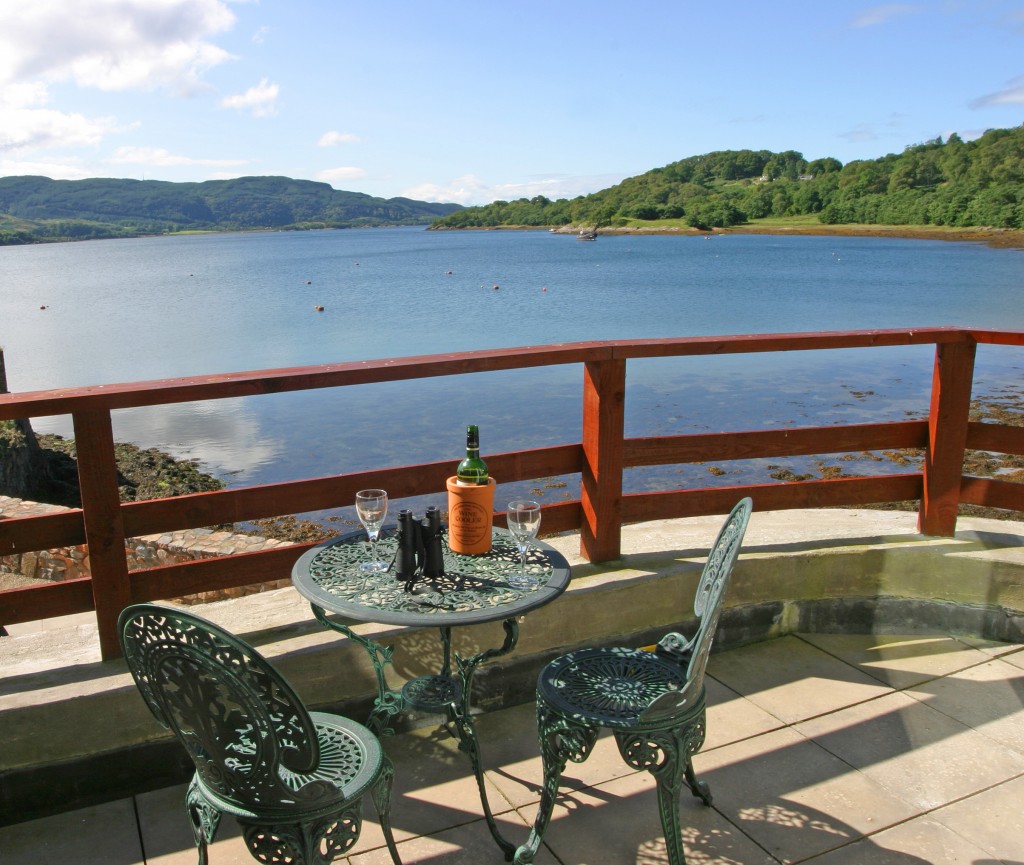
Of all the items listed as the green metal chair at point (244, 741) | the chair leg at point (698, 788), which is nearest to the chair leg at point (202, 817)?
the green metal chair at point (244, 741)

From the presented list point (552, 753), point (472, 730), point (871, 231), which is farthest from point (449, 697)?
Answer: point (871, 231)

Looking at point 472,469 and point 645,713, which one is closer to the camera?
point 645,713

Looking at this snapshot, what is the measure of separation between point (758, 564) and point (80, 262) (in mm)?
96685

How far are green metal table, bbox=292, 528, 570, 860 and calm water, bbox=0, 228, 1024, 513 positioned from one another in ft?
31.1

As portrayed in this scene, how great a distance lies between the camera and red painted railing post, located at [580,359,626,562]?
327cm

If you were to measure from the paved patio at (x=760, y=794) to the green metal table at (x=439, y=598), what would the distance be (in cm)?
26

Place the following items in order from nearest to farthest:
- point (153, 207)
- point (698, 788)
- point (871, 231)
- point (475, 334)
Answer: point (698, 788), point (475, 334), point (871, 231), point (153, 207)

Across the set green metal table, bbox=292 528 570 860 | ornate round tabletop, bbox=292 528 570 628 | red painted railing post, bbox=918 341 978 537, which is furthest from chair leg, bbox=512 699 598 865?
red painted railing post, bbox=918 341 978 537

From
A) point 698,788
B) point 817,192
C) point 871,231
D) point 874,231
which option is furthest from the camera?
point 817,192

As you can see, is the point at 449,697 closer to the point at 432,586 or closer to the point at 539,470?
the point at 432,586

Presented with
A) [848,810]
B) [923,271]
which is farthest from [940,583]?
[923,271]

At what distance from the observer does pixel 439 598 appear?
7.34 ft

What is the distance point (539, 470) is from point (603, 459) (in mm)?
251

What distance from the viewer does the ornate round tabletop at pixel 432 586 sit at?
7.02 feet
